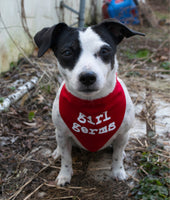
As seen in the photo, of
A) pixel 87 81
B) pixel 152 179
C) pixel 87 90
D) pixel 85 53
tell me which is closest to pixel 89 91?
Result: pixel 87 90

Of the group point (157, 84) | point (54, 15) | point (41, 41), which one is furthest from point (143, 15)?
point (41, 41)

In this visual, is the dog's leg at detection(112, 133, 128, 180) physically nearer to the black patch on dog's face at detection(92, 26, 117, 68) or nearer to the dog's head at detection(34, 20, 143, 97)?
the dog's head at detection(34, 20, 143, 97)

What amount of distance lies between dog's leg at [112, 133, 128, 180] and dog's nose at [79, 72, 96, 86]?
0.86m

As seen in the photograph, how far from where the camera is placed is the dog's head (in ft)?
6.39

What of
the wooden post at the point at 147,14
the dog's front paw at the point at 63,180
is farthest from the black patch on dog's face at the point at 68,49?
the wooden post at the point at 147,14

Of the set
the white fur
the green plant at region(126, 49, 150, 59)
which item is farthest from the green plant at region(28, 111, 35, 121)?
the green plant at region(126, 49, 150, 59)

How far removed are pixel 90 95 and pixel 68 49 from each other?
1.48ft

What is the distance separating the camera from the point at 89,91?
2068 mm

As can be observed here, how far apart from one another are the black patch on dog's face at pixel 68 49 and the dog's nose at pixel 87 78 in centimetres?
18

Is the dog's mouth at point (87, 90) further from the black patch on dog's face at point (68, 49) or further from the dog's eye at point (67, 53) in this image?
the dog's eye at point (67, 53)

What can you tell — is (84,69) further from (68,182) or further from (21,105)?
(21,105)

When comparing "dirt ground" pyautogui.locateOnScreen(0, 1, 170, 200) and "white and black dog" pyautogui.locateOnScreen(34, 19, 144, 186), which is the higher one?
"white and black dog" pyautogui.locateOnScreen(34, 19, 144, 186)

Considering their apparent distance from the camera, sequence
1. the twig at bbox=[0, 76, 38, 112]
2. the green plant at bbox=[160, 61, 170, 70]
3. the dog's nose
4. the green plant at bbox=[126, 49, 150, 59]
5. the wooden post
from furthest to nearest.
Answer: the wooden post < the green plant at bbox=[126, 49, 150, 59] < the green plant at bbox=[160, 61, 170, 70] < the twig at bbox=[0, 76, 38, 112] < the dog's nose

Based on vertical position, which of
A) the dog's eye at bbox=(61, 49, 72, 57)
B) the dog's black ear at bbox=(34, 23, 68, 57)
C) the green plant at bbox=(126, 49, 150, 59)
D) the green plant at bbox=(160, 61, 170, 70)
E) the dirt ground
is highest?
the dog's black ear at bbox=(34, 23, 68, 57)
